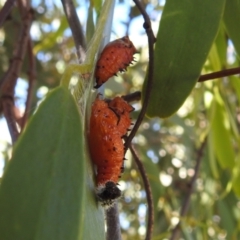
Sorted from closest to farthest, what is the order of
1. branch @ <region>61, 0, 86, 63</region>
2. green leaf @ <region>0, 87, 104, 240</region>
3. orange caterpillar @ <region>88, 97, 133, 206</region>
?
green leaf @ <region>0, 87, 104, 240</region> → orange caterpillar @ <region>88, 97, 133, 206</region> → branch @ <region>61, 0, 86, 63</region>

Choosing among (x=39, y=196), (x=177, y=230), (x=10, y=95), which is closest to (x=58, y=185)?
(x=39, y=196)

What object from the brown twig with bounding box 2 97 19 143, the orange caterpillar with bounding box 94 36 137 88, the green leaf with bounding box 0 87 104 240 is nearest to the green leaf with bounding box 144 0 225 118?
the orange caterpillar with bounding box 94 36 137 88

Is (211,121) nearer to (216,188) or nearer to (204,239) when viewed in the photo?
(204,239)

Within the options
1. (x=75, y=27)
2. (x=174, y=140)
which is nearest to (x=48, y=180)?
(x=75, y=27)

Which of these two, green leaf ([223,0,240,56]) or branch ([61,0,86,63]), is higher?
branch ([61,0,86,63])

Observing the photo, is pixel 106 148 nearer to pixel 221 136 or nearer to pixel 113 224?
pixel 113 224

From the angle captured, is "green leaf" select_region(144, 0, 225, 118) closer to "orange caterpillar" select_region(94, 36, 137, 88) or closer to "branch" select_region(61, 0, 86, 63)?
"orange caterpillar" select_region(94, 36, 137, 88)

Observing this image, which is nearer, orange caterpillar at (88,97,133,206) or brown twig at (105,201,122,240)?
orange caterpillar at (88,97,133,206)

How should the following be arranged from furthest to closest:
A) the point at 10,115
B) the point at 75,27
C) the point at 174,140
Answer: the point at 174,140 → the point at 10,115 → the point at 75,27
